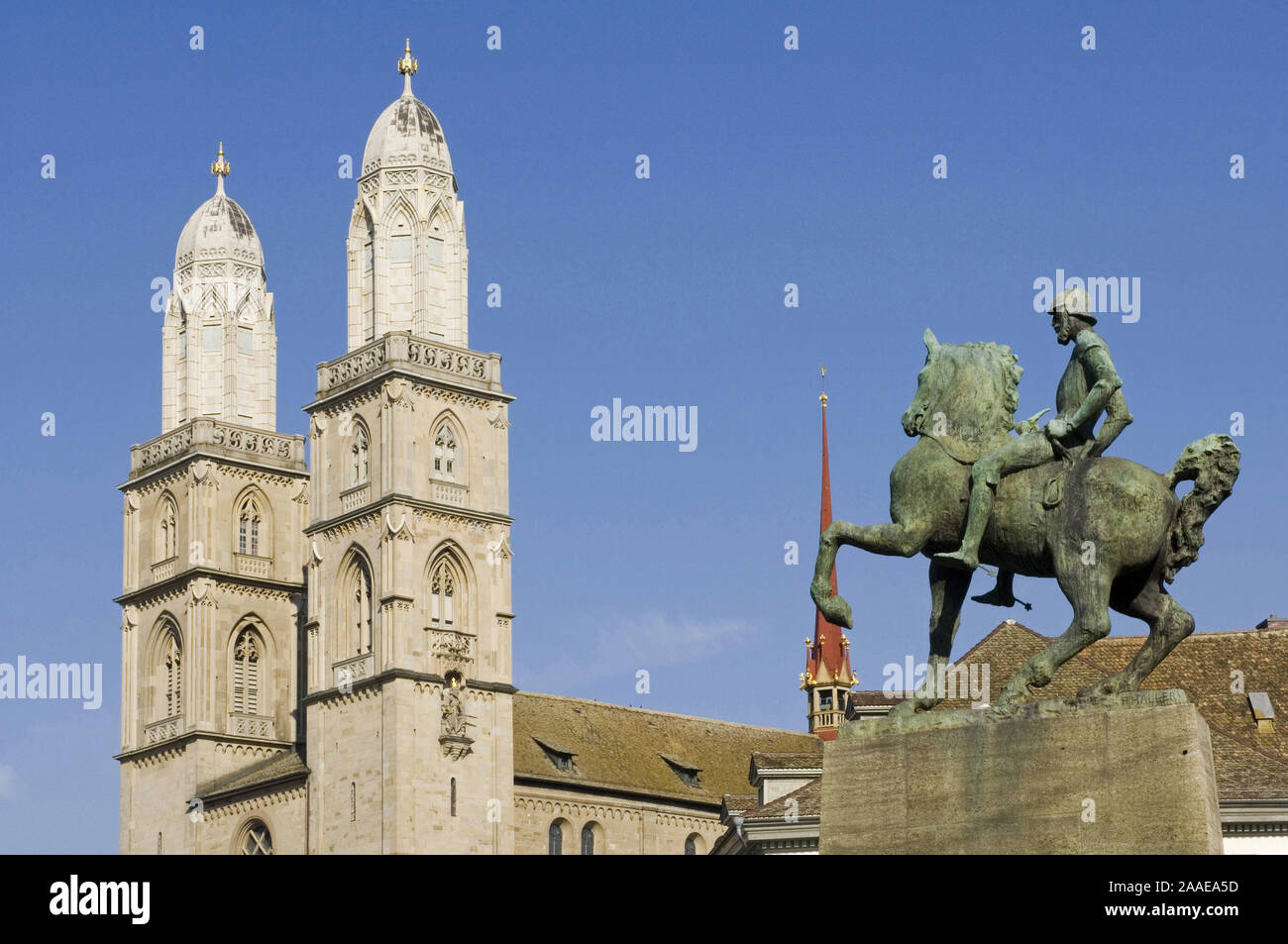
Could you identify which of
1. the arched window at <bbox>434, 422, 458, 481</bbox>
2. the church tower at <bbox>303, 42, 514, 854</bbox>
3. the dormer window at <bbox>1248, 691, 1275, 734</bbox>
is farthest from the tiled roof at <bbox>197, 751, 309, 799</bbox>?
the dormer window at <bbox>1248, 691, 1275, 734</bbox>

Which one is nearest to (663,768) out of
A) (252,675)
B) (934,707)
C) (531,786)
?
(531,786)

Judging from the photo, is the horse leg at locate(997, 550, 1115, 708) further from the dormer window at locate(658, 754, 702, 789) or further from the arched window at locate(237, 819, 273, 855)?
the dormer window at locate(658, 754, 702, 789)

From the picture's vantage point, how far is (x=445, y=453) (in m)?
89.3

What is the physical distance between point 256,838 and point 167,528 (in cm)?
1354

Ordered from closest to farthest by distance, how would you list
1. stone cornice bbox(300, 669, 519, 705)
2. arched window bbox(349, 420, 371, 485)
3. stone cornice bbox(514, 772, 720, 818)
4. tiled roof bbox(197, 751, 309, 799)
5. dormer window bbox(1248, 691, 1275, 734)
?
dormer window bbox(1248, 691, 1275, 734), stone cornice bbox(300, 669, 519, 705), arched window bbox(349, 420, 371, 485), tiled roof bbox(197, 751, 309, 799), stone cornice bbox(514, 772, 720, 818)

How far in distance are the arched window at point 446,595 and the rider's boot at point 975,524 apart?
227 feet

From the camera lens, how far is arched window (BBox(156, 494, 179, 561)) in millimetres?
97750

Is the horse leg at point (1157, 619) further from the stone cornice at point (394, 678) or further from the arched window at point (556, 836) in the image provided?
the arched window at point (556, 836)

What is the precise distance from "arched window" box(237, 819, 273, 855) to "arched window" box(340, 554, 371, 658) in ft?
25.3

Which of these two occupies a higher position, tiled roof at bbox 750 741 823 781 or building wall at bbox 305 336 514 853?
building wall at bbox 305 336 514 853

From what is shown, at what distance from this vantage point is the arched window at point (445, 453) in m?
88.9

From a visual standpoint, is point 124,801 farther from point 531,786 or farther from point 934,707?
point 934,707

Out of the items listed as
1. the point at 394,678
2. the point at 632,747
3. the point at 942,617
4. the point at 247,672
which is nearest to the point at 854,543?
the point at 942,617

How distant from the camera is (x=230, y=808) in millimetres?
92375
